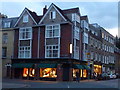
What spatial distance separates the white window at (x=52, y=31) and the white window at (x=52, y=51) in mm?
1878

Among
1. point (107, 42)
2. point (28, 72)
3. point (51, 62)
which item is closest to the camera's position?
point (51, 62)

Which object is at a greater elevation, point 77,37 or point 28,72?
point 77,37

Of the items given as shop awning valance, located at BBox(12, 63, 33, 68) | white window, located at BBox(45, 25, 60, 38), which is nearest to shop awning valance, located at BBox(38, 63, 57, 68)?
shop awning valance, located at BBox(12, 63, 33, 68)

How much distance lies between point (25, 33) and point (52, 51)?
6.73m

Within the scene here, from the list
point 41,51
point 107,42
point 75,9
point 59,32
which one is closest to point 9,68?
point 41,51

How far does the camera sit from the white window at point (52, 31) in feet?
118

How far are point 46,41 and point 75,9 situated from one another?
28.3 ft

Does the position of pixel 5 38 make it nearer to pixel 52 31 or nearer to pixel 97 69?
pixel 52 31

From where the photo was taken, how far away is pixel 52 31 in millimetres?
36250

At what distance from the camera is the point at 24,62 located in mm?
37781

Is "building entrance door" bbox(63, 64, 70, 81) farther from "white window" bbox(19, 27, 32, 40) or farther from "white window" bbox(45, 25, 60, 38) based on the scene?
"white window" bbox(19, 27, 32, 40)

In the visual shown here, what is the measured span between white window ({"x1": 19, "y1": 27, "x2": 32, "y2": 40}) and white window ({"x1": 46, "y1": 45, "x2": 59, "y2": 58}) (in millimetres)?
4478

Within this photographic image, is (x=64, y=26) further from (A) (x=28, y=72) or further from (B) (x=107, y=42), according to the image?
(B) (x=107, y=42)

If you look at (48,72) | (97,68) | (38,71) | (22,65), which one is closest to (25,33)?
(22,65)
